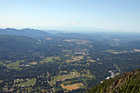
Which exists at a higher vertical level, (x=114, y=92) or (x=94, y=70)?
(x=114, y=92)

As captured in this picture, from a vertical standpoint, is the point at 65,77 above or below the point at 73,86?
below

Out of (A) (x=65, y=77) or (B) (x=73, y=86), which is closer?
(B) (x=73, y=86)

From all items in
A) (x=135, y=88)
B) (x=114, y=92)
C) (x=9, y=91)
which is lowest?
(x=9, y=91)

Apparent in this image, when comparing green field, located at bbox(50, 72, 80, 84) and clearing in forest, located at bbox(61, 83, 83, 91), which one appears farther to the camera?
green field, located at bbox(50, 72, 80, 84)

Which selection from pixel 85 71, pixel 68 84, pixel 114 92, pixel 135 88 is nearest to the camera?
pixel 135 88

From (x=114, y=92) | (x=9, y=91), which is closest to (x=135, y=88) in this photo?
(x=114, y=92)

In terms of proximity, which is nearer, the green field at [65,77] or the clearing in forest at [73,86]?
the clearing in forest at [73,86]

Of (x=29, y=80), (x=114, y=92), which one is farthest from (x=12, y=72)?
(x=114, y=92)

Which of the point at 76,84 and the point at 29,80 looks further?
the point at 29,80

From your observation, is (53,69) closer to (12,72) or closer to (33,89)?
(12,72)

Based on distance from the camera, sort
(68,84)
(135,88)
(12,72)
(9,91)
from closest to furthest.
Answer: (135,88) < (9,91) < (68,84) < (12,72)
